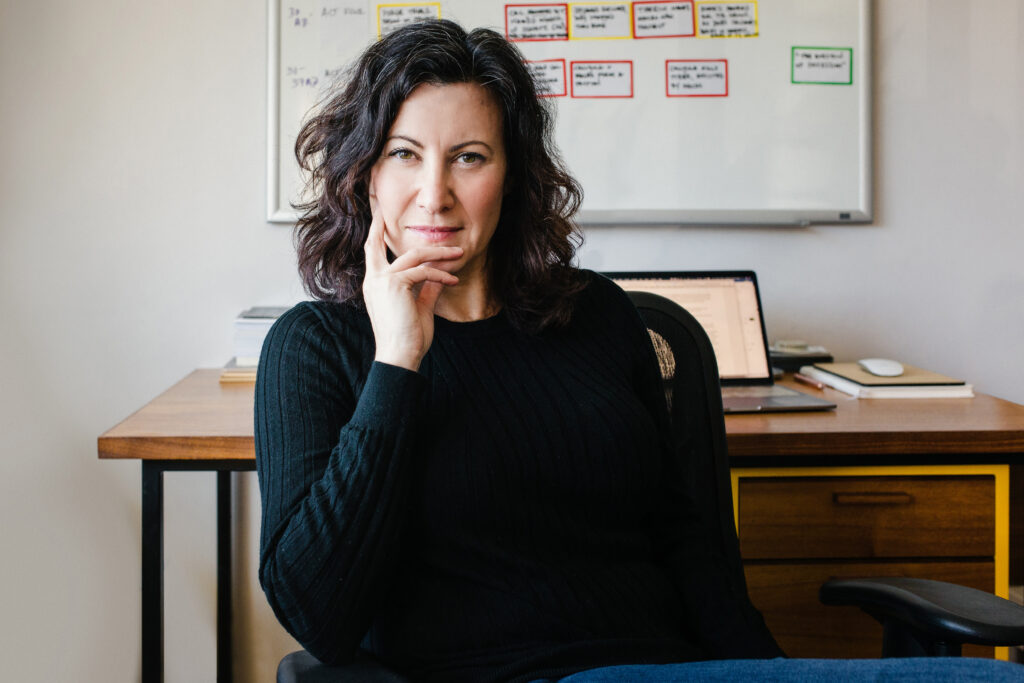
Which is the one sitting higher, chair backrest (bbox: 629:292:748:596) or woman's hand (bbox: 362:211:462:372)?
woman's hand (bbox: 362:211:462:372)

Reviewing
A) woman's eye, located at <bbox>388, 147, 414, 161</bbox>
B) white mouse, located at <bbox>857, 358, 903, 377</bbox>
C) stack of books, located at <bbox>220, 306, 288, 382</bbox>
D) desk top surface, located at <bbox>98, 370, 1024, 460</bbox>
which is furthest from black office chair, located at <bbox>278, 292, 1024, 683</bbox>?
stack of books, located at <bbox>220, 306, 288, 382</bbox>

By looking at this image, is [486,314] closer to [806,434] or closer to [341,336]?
[341,336]

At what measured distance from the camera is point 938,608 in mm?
843

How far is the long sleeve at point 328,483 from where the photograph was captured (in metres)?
0.78

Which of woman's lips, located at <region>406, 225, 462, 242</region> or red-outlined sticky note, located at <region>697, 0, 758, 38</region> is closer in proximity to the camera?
woman's lips, located at <region>406, 225, 462, 242</region>

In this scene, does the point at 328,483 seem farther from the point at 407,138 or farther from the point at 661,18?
the point at 661,18

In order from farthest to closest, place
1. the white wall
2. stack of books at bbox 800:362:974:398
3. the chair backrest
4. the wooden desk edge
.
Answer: the white wall
stack of books at bbox 800:362:974:398
the wooden desk edge
the chair backrest

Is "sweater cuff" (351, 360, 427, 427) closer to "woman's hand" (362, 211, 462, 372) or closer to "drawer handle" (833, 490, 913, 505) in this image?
"woman's hand" (362, 211, 462, 372)

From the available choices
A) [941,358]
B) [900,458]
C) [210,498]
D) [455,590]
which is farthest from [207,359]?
[941,358]

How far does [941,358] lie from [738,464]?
0.95 metres

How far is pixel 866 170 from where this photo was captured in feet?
6.42

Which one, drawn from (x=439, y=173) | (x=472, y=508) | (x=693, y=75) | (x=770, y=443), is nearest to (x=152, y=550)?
(x=472, y=508)

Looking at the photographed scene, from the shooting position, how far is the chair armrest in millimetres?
809

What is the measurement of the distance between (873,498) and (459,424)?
801mm
